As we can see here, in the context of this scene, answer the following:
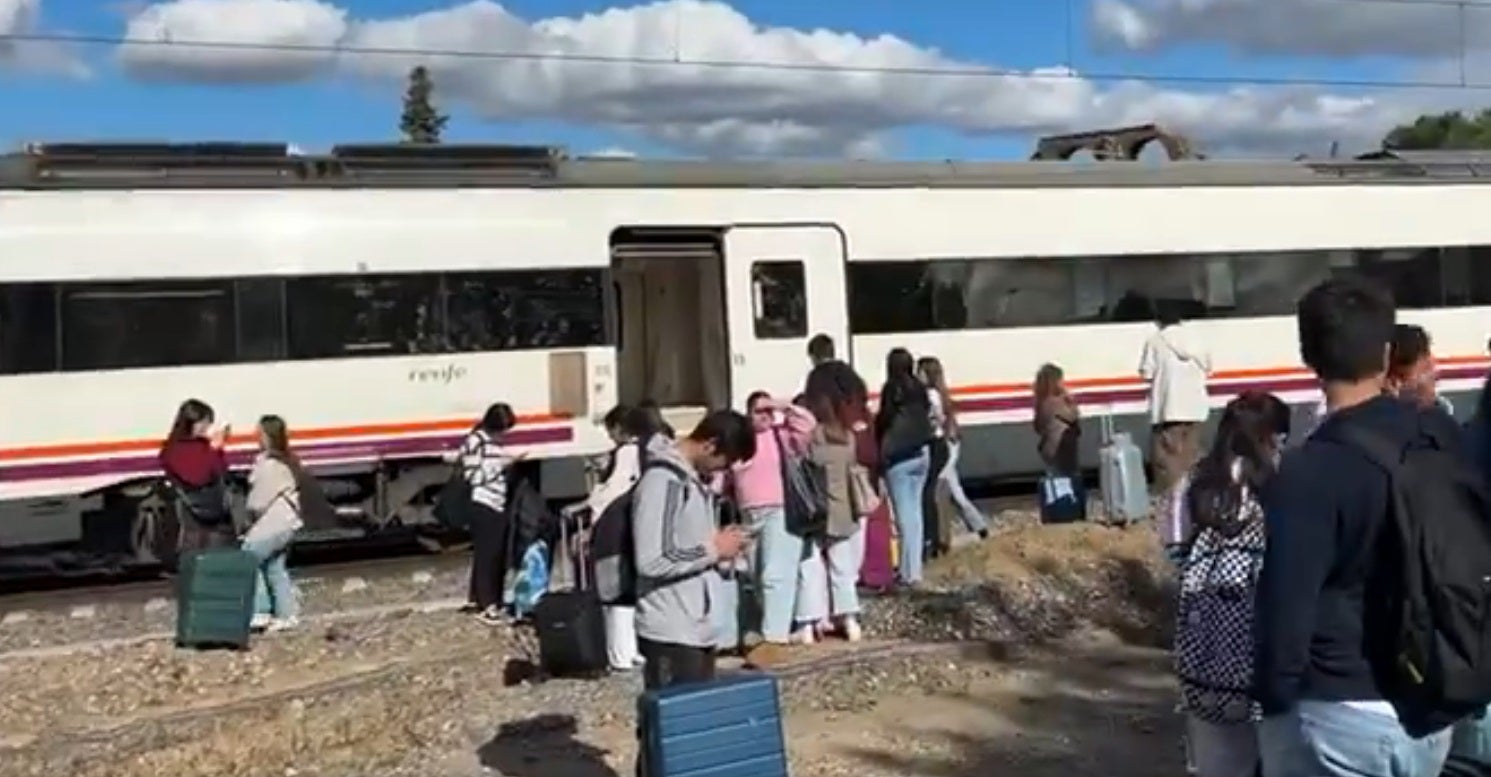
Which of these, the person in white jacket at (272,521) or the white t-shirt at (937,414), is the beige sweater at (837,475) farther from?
the person in white jacket at (272,521)

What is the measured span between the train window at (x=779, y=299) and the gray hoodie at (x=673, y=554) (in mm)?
11671

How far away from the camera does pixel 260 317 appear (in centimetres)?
1733

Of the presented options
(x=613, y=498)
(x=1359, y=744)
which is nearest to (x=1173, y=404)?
(x=613, y=498)

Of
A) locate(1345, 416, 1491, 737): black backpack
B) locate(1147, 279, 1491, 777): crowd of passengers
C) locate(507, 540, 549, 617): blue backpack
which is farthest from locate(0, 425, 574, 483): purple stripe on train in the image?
locate(1345, 416, 1491, 737): black backpack

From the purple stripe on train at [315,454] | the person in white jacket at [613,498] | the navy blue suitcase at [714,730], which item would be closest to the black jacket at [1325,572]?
the navy blue suitcase at [714,730]

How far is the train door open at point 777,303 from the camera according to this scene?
19.2 metres

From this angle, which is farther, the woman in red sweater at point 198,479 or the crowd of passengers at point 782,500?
the woman in red sweater at point 198,479

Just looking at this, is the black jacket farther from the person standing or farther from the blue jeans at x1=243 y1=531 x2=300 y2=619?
the person standing

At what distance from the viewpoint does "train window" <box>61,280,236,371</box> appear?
655 inches

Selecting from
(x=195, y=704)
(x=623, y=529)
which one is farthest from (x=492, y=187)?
(x=623, y=529)

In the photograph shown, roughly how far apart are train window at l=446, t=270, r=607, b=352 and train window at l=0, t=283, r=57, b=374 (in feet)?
10.8

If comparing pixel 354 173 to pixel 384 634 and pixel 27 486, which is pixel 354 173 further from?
pixel 384 634

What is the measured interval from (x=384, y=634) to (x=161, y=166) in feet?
19.0

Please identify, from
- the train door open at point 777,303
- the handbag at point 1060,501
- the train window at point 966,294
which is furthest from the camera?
the train window at point 966,294
